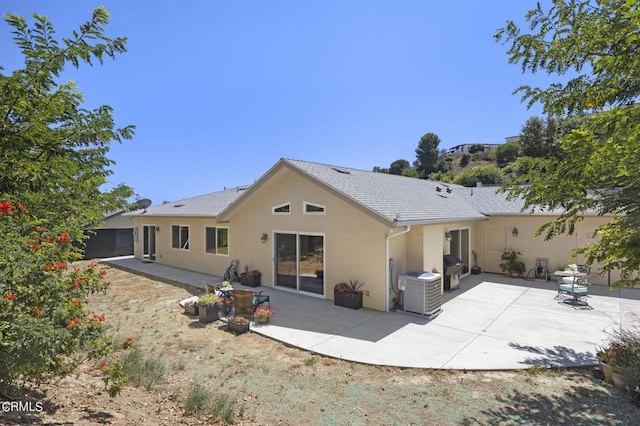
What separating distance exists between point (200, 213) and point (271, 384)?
11.7 metres

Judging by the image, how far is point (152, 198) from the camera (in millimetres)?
22906

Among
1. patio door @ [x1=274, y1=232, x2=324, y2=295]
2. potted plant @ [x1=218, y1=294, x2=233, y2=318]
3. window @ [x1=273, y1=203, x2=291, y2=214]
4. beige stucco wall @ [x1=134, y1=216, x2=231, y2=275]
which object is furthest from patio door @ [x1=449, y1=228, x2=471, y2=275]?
beige stucco wall @ [x1=134, y1=216, x2=231, y2=275]

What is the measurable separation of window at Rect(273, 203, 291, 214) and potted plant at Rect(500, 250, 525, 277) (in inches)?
410

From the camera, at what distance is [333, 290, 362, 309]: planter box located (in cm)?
995

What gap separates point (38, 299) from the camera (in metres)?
3.09

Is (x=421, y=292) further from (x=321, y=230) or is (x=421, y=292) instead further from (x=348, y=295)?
(x=321, y=230)

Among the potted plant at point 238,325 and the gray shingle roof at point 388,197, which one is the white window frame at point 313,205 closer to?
the gray shingle roof at point 388,197

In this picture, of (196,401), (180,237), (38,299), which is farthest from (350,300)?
(180,237)

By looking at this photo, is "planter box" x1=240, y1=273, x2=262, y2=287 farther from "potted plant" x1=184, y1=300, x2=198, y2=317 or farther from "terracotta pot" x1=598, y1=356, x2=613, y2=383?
"terracotta pot" x1=598, y1=356, x2=613, y2=383

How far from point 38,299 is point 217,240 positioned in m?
12.6

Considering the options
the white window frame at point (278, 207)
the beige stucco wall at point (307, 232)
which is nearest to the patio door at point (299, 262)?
the beige stucco wall at point (307, 232)

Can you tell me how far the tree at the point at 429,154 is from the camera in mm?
58812

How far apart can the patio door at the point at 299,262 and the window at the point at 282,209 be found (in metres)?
0.85

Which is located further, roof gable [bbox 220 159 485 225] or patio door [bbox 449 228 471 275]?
patio door [bbox 449 228 471 275]
